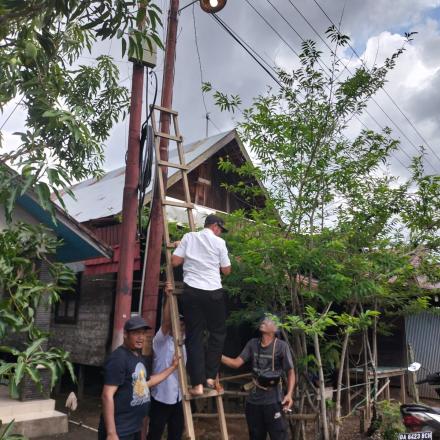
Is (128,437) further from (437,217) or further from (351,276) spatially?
(437,217)

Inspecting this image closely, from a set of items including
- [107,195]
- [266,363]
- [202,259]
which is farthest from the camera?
[107,195]

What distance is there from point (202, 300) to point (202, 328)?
26cm

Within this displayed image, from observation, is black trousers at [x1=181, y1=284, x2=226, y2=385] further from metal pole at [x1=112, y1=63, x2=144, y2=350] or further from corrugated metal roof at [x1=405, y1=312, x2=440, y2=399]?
corrugated metal roof at [x1=405, y1=312, x2=440, y2=399]

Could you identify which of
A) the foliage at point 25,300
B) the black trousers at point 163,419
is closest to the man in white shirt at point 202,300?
the black trousers at point 163,419

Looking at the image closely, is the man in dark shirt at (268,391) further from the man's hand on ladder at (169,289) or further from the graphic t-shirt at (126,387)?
the graphic t-shirt at (126,387)

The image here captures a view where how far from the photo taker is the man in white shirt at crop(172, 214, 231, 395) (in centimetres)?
429

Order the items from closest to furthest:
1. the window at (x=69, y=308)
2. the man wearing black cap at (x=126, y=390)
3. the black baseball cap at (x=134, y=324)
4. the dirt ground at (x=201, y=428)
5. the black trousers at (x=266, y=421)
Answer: the man wearing black cap at (x=126, y=390) → the black baseball cap at (x=134, y=324) → the black trousers at (x=266, y=421) → the dirt ground at (x=201, y=428) → the window at (x=69, y=308)

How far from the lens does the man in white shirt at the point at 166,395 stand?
457cm

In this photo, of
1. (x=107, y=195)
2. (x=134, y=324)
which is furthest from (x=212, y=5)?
(x=107, y=195)

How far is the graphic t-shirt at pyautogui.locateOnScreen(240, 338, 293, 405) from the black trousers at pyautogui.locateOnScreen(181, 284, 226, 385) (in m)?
0.82

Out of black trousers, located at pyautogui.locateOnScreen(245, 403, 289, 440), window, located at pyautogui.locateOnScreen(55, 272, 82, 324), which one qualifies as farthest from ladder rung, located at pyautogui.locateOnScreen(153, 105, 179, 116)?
window, located at pyautogui.locateOnScreen(55, 272, 82, 324)

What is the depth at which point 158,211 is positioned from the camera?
479 cm

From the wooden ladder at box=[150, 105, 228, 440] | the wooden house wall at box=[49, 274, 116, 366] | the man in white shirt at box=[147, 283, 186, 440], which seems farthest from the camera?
the wooden house wall at box=[49, 274, 116, 366]

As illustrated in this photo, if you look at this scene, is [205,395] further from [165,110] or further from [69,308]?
[69,308]
